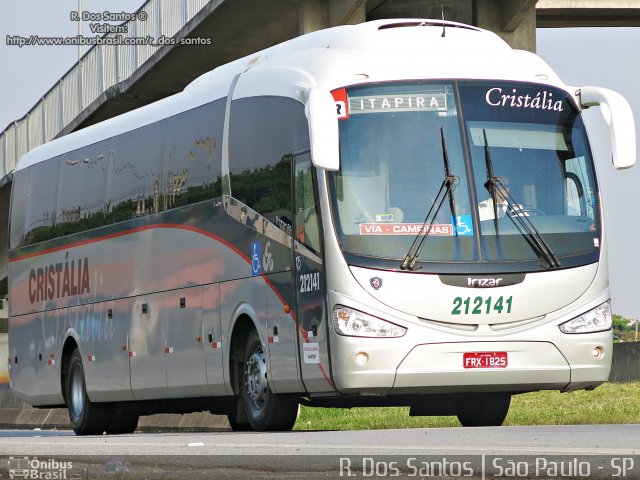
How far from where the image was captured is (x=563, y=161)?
51.1 feet

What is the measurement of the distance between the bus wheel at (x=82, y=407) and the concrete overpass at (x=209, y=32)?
7.65m

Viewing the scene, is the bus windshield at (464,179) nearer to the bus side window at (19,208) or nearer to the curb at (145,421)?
the bus side window at (19,208)

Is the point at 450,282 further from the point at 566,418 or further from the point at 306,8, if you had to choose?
the point at 306,8

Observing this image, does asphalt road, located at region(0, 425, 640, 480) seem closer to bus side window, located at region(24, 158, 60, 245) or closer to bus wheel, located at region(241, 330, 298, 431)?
bus wheel, located at region(241, 330, 298, 431)

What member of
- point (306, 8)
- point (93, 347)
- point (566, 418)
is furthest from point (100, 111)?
point (566, 418)

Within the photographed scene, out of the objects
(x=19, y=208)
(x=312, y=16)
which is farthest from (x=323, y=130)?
(x=312, y=16)

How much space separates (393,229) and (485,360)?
4.67 feet

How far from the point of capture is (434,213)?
49.2 ft

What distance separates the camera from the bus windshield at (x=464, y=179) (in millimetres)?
14914

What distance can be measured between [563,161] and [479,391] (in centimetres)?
234

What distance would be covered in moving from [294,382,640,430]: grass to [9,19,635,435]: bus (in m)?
2.54

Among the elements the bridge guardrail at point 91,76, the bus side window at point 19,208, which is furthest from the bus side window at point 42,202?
the bridge guardrail at point 91,76

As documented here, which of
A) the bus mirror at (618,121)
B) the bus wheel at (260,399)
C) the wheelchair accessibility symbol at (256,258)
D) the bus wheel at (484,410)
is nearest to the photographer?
the bus mirror at (618,121)

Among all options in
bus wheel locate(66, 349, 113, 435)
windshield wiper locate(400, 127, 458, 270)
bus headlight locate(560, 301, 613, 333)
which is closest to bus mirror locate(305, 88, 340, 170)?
windshield wiper locate(400, 127, 458, 270)
